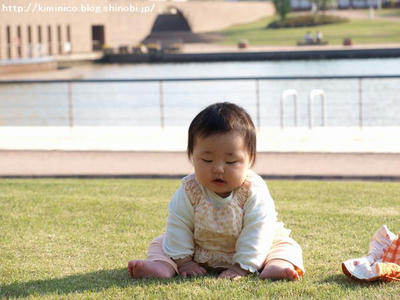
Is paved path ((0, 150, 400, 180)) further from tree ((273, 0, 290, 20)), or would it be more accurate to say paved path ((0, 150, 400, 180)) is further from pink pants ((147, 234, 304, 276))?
tree ((273, 0, 290, 20))

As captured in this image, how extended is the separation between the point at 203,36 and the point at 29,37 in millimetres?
26826

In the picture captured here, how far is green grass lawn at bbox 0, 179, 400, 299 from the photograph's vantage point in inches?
149

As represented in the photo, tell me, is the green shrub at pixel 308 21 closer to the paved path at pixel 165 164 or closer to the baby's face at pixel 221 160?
the paved path at pixel 165 164

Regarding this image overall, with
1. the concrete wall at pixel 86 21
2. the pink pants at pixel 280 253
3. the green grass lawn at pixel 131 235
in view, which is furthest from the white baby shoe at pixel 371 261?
the concrete wall at pixel 86 21

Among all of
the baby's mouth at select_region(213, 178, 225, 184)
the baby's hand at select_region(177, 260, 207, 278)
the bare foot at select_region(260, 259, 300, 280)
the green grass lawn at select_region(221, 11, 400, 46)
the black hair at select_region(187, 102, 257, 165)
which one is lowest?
the green grass lawn at select_region(221, 11, 400, 46)

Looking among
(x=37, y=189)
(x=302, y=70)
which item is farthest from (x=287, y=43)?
(x=37, y=189)

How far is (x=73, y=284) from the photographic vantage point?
4004 millimetres

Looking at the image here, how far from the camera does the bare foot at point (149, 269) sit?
13.2ft

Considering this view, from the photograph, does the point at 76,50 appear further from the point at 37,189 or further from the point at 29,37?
the point at 37,189

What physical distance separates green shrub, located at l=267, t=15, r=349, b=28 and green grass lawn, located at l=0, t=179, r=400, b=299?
7811cm

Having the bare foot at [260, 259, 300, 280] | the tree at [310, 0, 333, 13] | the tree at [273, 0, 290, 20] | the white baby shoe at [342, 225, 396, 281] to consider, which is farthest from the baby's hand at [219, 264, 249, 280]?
the tree at [310, 0, 333, 13]

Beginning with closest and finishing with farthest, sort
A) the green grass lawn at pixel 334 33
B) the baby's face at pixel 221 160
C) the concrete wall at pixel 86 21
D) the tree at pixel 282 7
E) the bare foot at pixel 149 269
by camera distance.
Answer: the baby's face at pixel 221 160, the bare foot at pixel 149 269, the concrete wall at pixel 86 21, the green grass lawn at pixel 334 33, the tree at pixel 282 7

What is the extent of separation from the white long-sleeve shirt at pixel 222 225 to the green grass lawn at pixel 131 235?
0.15m

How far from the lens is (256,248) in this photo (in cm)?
399
